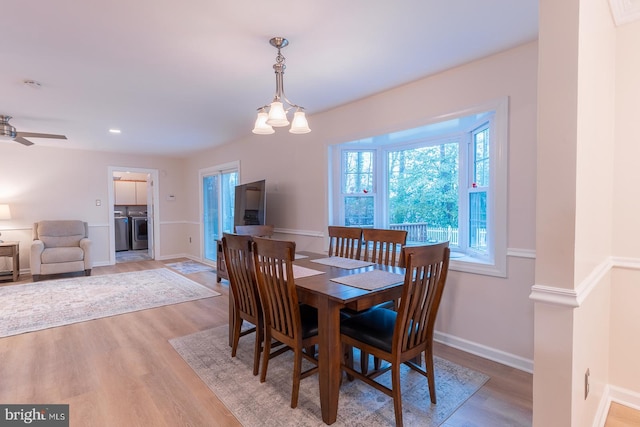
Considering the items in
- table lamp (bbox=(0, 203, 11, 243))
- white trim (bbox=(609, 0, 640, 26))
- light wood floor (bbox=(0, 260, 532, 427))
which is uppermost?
white trim (bbox=(609, 0, 640, 26))

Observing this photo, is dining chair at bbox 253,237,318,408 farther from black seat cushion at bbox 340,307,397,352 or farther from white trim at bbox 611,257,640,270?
white trim at bbox 611,257,640,270

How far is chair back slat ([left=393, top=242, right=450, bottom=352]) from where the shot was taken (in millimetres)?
1586

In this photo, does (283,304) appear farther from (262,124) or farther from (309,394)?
(262,124)

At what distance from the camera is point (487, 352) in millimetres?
2469

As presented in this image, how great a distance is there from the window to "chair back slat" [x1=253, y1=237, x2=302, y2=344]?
1568mm

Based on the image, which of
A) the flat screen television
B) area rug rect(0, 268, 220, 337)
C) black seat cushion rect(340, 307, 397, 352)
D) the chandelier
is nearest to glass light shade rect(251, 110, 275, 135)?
the chandelier

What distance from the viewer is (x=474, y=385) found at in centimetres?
210

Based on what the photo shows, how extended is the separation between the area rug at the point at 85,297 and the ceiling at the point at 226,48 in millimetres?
2367

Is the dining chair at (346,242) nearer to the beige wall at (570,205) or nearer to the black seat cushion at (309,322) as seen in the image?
the black seat cushion at (309,322)

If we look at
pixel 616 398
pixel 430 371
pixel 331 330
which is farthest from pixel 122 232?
pixel 616 398

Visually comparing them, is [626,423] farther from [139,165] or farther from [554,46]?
[139,165]

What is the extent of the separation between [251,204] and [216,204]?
234 centimetres

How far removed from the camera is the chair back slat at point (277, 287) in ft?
5.88

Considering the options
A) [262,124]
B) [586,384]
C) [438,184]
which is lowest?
[586,384]
